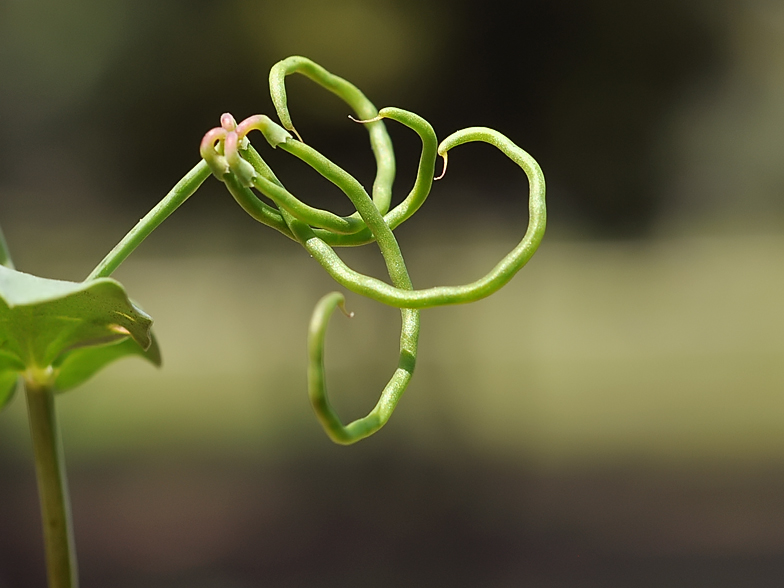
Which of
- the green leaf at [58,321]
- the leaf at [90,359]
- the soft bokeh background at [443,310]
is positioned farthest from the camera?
the soft bokeh background at [443,310]

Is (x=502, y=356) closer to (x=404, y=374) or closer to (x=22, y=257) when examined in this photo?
(x=22, y=257)

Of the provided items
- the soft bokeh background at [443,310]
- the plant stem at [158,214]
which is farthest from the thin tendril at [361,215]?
the soft bokeh background at [443,310]

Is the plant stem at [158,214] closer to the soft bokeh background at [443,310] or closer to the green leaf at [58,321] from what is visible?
the green leaf at [58,321]

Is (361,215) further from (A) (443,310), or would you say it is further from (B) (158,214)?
(A) (443,310)

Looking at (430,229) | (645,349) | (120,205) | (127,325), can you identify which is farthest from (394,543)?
(127,325)

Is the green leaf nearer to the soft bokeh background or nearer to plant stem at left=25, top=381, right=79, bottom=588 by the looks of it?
plant stem at left=25, top=381, right=79, bottom=588

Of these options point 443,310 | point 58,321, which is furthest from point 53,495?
point 443,310
